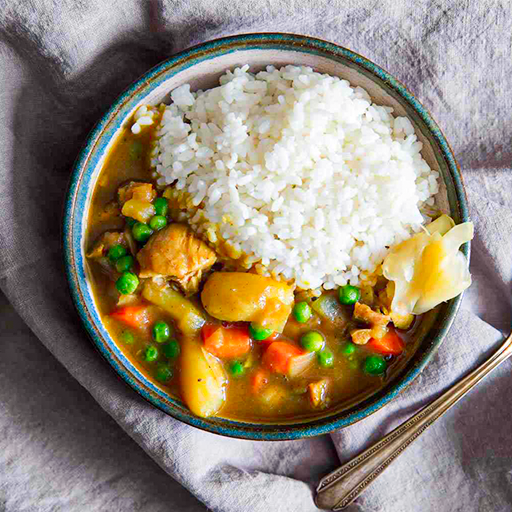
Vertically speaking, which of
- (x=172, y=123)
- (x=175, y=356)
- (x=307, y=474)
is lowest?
(x=307, y=474)

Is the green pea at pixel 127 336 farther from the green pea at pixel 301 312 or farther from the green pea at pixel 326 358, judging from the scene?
the green pea at pixel 326 358

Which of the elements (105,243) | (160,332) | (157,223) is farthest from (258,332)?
(105,243)

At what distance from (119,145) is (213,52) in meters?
0.73

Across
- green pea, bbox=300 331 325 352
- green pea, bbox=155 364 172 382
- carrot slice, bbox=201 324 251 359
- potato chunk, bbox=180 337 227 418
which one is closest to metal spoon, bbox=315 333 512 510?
green pea, bbox=300 331 325 352

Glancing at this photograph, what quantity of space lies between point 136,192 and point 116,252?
344mm

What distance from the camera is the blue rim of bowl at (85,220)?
3359 mm

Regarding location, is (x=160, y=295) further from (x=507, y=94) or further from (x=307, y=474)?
(x=507, y=94)

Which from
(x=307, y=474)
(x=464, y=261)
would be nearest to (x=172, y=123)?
(x=464, y=261)

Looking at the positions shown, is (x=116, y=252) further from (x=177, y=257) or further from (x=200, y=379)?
(x=200, y=379)

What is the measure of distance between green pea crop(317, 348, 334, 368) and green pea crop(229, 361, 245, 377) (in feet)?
1.42

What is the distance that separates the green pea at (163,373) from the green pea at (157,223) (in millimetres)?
766

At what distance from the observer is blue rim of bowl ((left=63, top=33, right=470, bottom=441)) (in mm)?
3359

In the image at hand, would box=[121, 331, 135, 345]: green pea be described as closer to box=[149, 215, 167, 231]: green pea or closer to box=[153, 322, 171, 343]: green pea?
box=[153, 322, 171, 343]: green pea

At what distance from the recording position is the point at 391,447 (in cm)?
383
